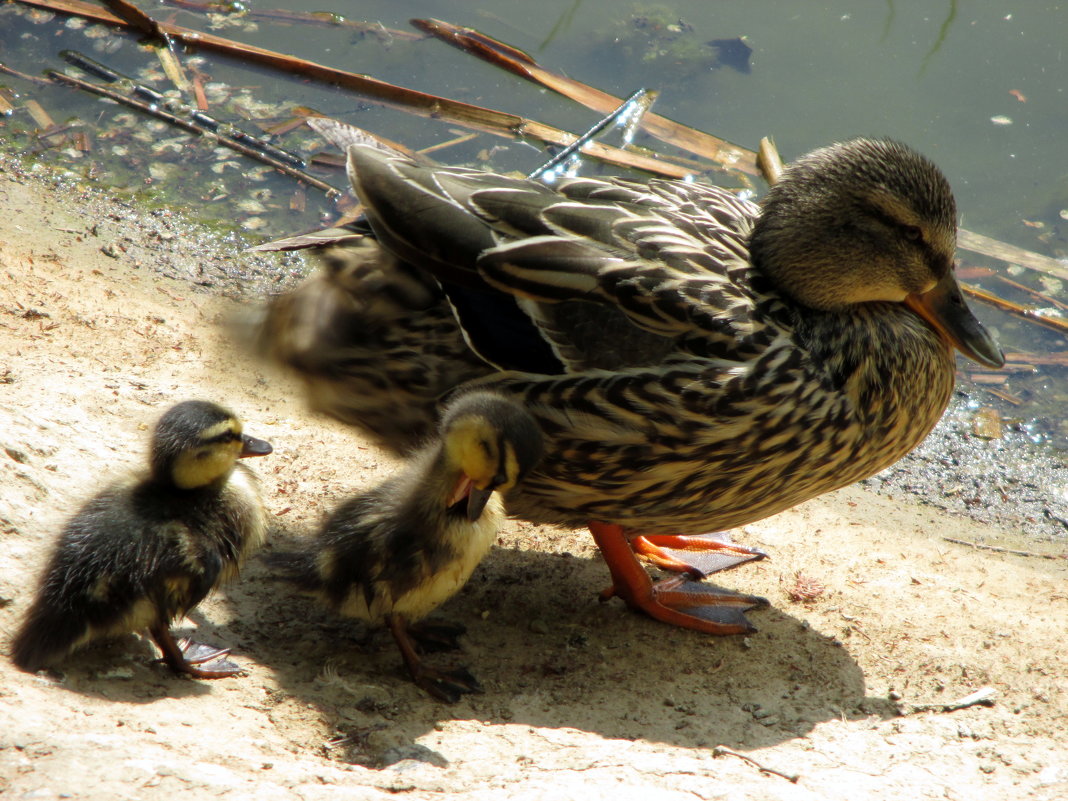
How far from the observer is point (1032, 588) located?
4.31m

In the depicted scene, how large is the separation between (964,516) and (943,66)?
15.6 feet

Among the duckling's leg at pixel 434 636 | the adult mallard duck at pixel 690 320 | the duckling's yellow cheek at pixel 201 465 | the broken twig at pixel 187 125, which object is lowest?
the duckling's leg at pixel 434 636

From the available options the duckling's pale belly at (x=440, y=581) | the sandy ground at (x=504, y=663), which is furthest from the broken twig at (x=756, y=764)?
the duckling's pale belly at (x=440, y=581)

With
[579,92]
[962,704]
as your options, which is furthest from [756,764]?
[579,92]

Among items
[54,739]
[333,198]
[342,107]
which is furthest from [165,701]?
[342,107]

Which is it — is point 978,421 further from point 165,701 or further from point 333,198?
point 165,701

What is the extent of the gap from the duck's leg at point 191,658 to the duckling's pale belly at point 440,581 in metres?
0.40

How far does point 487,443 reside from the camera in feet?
9.84

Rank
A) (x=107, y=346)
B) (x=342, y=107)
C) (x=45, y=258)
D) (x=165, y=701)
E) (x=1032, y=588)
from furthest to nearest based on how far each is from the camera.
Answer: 1. (x=342, y=107)
2. (x=45, y=258)
3. (x=107, y=346)
4. (x=1032, y=588)
5. (x=165, y=701)

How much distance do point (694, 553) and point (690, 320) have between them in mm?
1483

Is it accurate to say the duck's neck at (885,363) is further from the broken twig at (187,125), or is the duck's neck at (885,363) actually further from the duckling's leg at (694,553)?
the broken twig at (187,125)

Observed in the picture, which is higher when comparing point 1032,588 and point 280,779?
point 1032,588

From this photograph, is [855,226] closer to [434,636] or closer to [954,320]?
[954,320]

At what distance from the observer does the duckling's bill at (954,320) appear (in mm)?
3625
